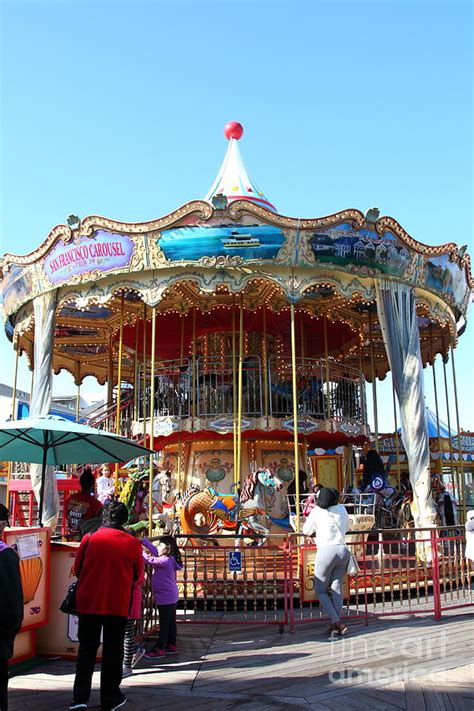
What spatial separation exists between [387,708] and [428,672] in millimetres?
1045

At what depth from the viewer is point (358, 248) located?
11.9m

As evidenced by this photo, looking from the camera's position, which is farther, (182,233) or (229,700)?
(182,233)

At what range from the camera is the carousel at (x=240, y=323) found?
37.7 ft

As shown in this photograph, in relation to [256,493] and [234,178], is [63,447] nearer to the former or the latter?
[256,493]

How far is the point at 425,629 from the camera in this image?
7.12 m

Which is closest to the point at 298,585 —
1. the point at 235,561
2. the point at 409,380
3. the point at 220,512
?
the point at 235,561

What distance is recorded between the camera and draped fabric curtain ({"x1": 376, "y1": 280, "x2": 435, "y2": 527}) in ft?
37.3

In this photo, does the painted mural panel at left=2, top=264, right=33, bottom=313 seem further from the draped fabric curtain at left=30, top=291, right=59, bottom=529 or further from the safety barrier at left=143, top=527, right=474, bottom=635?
the safety barrier at left=143, top=527, right=474, bottom=635

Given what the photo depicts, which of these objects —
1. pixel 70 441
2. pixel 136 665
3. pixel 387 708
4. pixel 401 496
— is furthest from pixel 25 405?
pixel 387 708

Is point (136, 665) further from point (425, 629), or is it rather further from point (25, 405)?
point (25, 405)

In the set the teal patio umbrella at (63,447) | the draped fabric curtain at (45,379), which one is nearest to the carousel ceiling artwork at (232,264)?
the draped fabric curtain at (45,379)

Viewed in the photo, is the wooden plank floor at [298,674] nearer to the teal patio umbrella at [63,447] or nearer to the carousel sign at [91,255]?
the teal patio umbrella at [63,447]

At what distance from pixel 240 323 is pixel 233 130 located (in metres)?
7.13

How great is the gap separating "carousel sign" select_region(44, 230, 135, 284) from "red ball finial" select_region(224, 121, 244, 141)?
724cm
